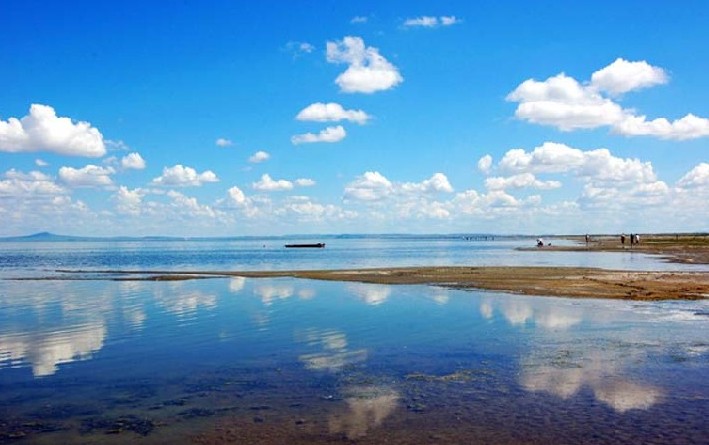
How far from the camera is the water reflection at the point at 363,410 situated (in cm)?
1223

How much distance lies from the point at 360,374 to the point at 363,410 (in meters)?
3.31

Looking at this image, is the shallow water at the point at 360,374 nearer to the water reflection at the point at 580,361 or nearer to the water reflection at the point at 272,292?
the water reflection at the point at 580,361

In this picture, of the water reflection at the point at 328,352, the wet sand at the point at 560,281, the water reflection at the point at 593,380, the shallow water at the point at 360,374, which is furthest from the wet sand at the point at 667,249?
the water reflection at the point at 328,352

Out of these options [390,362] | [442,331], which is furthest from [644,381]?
[442,331]

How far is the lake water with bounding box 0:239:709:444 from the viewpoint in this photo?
12.3 meters

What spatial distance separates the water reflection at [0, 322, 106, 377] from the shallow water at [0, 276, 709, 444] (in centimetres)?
12

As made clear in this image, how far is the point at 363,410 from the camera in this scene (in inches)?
526

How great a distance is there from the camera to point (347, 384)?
51.1 ft

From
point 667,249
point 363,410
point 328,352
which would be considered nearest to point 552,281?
point 328,352

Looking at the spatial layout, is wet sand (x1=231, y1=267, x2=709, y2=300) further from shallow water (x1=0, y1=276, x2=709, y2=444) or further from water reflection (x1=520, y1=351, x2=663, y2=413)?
water reflection (x1=520, y1=351, x2=663, y2=413)

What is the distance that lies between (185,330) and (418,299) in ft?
47.0

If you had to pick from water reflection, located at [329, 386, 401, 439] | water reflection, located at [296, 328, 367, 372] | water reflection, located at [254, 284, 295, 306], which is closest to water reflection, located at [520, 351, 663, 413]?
water reflection, located at [329, 386, 401, 439]

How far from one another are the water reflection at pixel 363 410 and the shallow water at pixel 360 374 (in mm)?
61

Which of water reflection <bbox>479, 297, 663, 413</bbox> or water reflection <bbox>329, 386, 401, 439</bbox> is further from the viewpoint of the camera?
water reflection <bbox>479, 297, 663, 413</bbox>
